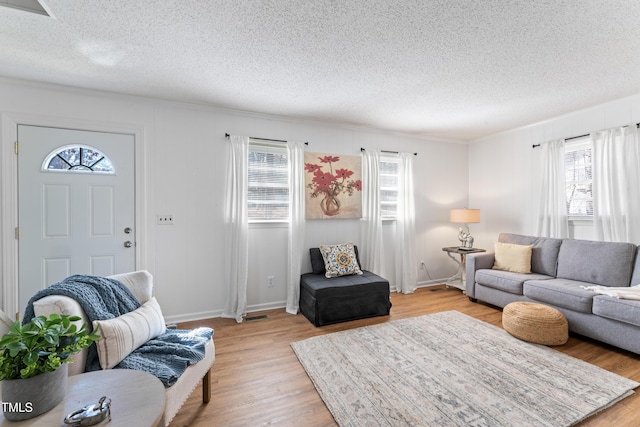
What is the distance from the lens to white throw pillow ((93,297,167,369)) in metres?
1.38

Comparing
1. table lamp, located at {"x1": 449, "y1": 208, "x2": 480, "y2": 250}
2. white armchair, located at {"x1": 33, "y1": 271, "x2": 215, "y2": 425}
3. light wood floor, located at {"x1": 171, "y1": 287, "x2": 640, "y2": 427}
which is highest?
table lamp, located at {"x1": 449, "y1": 208, "x2": 480, "y2": 250}

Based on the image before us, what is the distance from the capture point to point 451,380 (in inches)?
80.7

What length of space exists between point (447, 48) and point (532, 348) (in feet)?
8.68

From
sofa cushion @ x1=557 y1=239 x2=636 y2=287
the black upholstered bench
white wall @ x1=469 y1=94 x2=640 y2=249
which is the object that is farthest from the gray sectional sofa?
the black upholstered bench

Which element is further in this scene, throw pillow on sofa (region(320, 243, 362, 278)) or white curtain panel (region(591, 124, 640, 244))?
throw pillow on sofa (region(320, 243, 362, 278))

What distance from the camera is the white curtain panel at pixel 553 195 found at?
3607 mm

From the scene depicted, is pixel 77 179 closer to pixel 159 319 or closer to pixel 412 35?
pixel 159 319

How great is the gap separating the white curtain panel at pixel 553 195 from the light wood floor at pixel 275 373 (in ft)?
4.37

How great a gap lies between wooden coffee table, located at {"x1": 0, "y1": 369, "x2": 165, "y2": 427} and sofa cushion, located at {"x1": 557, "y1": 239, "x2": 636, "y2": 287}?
400 cm

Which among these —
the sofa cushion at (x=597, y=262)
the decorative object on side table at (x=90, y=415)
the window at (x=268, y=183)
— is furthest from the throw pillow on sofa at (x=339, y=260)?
the decorative object on side table at (x=90, y=415)

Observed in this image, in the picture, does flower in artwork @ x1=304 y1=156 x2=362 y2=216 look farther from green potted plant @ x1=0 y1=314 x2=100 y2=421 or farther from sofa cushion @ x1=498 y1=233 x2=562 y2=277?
green potted plant @ x1=0 y1=314 x2=100 y2=421

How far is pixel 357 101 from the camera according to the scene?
3.19 m

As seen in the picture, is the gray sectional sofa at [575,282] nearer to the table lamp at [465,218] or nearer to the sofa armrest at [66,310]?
the table lamp at [465,218]

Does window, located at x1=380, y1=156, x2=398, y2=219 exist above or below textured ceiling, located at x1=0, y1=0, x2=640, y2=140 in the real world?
below
